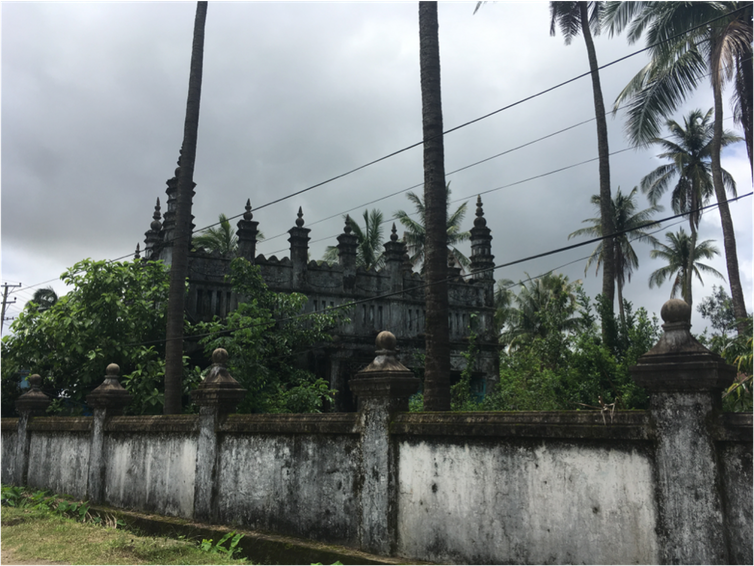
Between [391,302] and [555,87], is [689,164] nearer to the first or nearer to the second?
[391,302]

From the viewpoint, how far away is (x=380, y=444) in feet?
22.3

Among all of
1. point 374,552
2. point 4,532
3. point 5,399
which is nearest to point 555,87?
point 374,552

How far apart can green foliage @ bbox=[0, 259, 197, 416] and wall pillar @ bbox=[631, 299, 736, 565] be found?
10.1 meters

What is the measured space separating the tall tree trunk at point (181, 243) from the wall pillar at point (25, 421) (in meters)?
4.15

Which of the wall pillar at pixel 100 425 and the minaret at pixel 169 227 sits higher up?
the minaret at pixel 169 227

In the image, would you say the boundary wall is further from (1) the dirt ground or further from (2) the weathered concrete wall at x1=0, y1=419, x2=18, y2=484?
(2) the weathered concrete wall at x1=0, y1=419, x2=18, y2=484

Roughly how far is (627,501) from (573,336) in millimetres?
8695

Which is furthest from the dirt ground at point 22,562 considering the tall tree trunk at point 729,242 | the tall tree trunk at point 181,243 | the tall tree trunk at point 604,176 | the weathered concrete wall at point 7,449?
the tall tree trunk at point 729,242

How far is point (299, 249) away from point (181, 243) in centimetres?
421

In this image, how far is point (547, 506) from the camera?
550 centimetres

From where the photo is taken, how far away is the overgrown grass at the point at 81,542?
7416mm

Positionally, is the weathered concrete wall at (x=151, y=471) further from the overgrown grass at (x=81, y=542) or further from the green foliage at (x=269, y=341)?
the green foliage at (x=269, y=341)

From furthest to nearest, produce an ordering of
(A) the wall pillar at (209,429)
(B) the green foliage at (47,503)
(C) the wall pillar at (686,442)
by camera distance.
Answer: (B) the green foliage at (47,503) < (A) the wall pillar at (209,429) < (C) the wall pillar at (686,442)

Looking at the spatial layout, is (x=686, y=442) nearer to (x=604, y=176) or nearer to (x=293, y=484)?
(x=293, y=484)
